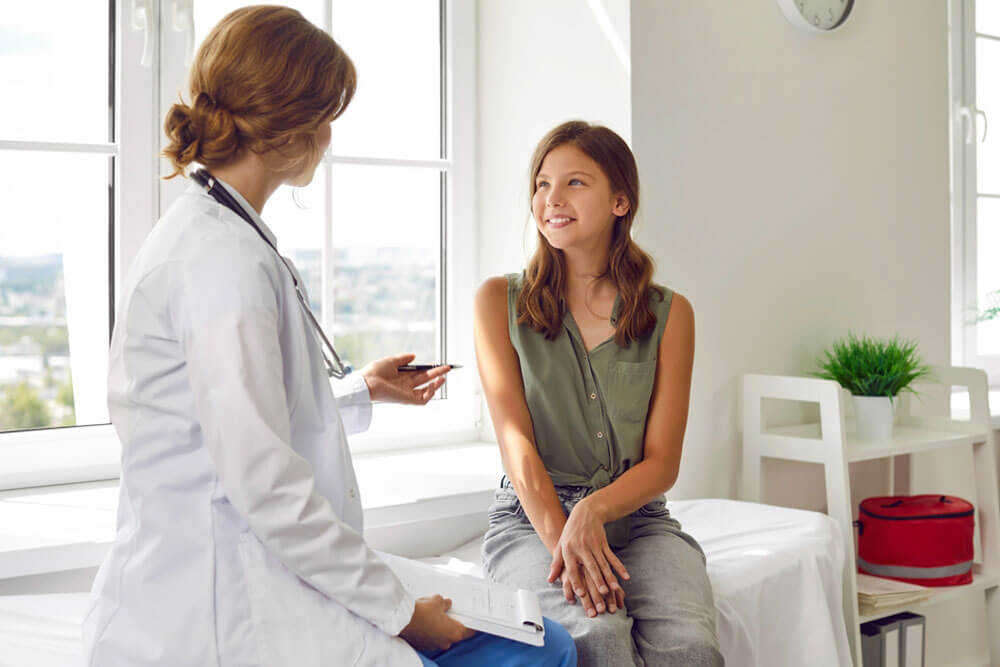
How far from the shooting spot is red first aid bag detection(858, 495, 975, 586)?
7.01ft

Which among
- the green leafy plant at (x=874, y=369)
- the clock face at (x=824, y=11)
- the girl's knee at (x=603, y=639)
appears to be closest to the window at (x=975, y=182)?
the clock face at (x=824, y=11)

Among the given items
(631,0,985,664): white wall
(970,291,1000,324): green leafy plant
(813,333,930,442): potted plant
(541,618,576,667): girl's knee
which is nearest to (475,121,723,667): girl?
(541,618,576,667): girl's knee

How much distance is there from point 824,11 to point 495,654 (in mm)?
1934

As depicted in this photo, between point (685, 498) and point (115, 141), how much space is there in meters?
1.45

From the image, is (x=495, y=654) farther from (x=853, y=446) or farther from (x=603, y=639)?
(x=853, y=446)

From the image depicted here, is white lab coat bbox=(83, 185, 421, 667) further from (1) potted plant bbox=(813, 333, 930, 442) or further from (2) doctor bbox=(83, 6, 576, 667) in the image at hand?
(1) potted plant bbox=(813, 333, 930, 442)

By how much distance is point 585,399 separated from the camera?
1.63m

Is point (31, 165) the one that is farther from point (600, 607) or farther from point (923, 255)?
point (923, 255)

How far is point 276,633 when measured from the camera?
0.94m

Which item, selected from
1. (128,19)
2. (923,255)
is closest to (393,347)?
(128,19)

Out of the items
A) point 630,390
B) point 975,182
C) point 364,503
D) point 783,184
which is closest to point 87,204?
point 364,503

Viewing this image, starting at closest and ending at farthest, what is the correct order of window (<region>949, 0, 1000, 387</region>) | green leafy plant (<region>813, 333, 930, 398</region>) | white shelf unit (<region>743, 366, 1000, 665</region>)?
1. white shelf unit (<region>743, 366, 1000, 665</region>)
2. green leafy plant (<region>813, 333, 930, 398</region>)
3. window (<region>949, 0, 1000, 387</region>)

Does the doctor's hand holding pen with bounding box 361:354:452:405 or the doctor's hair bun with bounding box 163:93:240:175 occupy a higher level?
the doctor's hair bun with bounding box 163:93:240:175

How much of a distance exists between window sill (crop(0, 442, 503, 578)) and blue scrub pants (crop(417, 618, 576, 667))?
68cm
